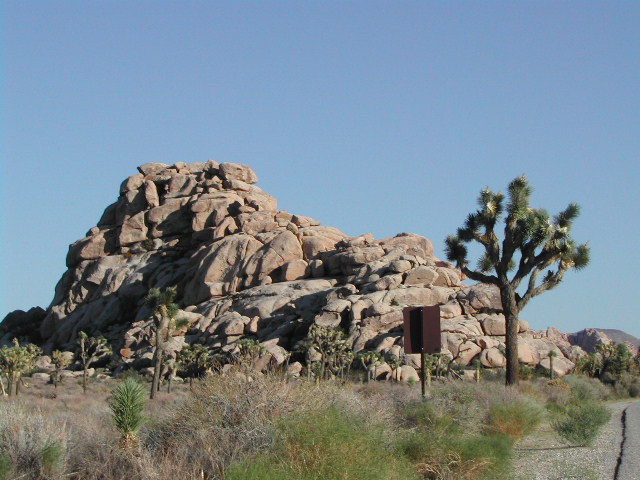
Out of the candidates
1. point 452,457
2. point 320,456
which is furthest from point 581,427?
point 320,456

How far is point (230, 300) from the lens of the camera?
67.0 m

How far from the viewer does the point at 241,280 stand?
69750mm

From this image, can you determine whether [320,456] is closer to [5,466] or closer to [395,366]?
[5,466]

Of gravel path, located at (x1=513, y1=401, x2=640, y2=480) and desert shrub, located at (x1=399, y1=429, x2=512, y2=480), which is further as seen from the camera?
gravel path, located at (x1=513, y1=401, x2=640, y2=480)

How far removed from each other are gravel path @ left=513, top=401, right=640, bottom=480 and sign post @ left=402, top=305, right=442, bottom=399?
264 cm

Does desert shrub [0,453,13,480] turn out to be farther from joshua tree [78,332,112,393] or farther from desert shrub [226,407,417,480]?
joshua tree [78,332,112,393]

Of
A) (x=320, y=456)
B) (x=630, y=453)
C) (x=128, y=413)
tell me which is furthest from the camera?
(x=630, y=453)

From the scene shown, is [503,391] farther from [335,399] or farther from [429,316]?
[335,399]

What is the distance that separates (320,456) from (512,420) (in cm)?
837

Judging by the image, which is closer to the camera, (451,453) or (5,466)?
(5,466)

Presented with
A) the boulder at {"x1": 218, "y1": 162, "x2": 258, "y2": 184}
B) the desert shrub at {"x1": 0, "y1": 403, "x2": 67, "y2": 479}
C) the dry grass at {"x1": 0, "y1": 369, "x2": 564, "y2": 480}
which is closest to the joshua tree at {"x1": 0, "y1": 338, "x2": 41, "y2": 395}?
the dry grass at {"x1": 0, "y1": 369, "x2": 564, "y2": 480}

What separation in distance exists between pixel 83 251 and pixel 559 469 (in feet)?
254

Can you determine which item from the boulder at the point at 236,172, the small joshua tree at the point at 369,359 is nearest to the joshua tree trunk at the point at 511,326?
the small joshua tree at the point at 369,359

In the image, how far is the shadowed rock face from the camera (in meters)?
56.5
